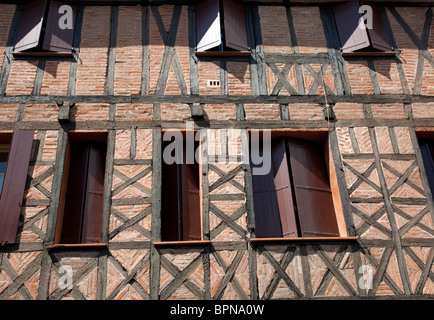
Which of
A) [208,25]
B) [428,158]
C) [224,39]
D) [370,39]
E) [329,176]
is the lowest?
[329,176]

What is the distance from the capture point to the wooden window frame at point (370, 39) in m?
7.84

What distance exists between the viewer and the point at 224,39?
26.2ft

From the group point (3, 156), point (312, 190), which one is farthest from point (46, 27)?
point (312, 190)

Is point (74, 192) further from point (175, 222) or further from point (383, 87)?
point (383, 87)

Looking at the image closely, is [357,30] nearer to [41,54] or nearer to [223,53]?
[223,53]

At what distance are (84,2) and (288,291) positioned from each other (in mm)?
6148

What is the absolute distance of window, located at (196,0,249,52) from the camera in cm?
775

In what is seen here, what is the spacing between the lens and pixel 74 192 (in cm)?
661

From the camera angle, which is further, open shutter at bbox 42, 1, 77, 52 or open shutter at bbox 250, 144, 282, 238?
open shutter at bbox 42, 1, 77, 52

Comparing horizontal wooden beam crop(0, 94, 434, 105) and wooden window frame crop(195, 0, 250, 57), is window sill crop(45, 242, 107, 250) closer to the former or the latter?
horizontal wooden beam crop(0, 94, 434, 105)

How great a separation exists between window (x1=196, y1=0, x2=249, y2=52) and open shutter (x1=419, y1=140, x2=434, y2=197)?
3.36 meters

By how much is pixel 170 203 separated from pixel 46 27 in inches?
157

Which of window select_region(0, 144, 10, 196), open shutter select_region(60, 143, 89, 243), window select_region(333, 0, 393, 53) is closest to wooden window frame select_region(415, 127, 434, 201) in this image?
window select_region(333, 0, 393, 53)
